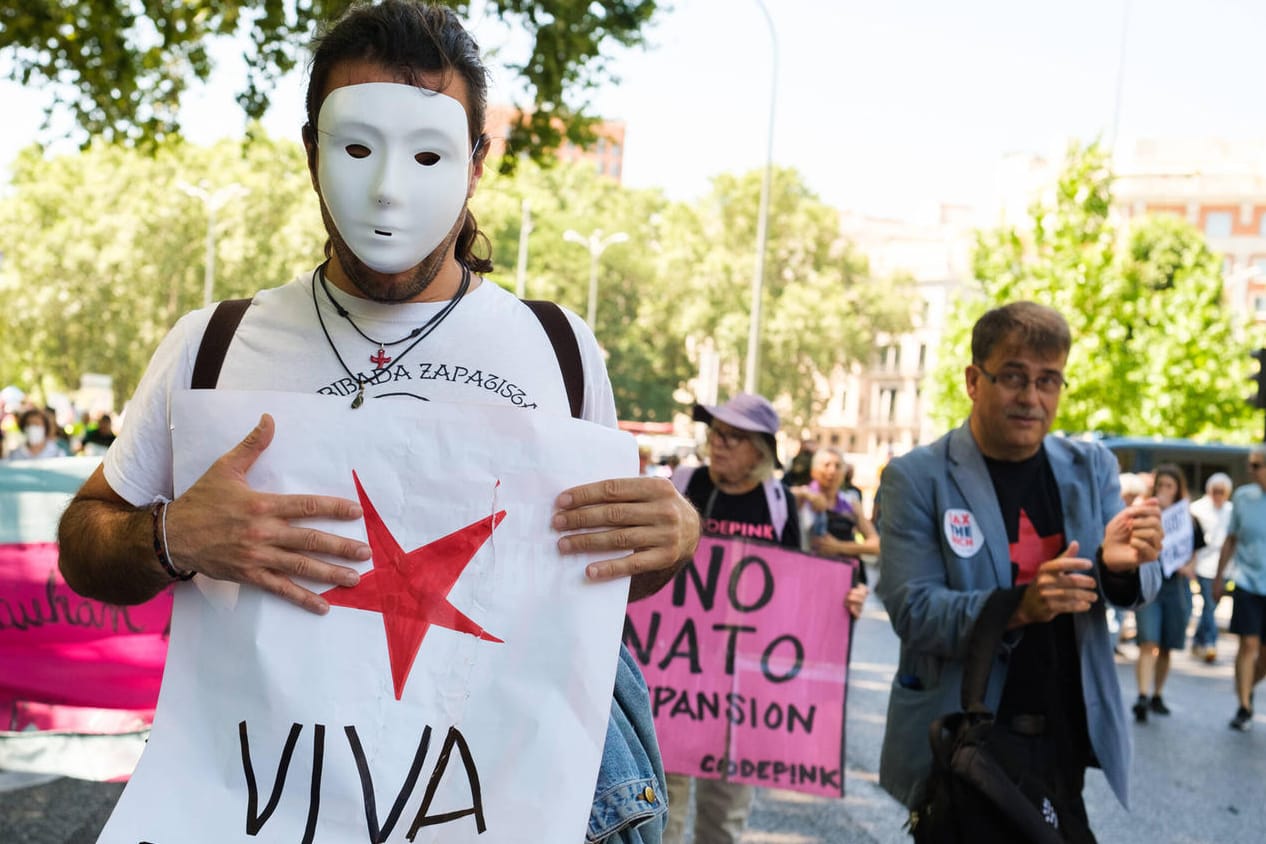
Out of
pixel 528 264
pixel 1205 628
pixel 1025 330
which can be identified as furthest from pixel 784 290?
pixel 1025 330

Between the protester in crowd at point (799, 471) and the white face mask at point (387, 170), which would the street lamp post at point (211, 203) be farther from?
the white face mask at point (387, 170)

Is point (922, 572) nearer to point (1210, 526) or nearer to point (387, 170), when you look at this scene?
point (387, 170)

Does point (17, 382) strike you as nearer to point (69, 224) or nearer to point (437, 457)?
point (69, 224)

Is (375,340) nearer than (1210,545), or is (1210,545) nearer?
(375,340)

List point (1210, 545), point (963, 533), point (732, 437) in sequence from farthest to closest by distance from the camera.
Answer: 1. point (1210, 545)
2. point (732, 437)
3. point (963, 533)

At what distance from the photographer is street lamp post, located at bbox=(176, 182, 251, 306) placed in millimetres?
42656

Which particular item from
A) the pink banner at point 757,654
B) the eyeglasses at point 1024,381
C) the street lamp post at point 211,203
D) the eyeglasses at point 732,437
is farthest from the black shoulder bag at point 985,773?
the street lamp post at point 211,203

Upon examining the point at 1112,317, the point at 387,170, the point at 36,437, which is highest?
the point at 1112,317

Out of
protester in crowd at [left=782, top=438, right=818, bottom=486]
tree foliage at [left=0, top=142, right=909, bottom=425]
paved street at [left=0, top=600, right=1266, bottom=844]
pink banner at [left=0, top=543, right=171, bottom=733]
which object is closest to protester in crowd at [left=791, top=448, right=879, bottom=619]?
paved street at [left=0, top=600, right=1266, bottom=844]

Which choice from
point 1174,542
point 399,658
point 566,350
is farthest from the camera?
point 1174,542

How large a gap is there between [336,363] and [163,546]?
351 mm

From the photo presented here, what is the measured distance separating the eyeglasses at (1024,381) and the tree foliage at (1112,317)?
836 inches

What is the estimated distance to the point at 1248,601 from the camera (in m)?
10.2

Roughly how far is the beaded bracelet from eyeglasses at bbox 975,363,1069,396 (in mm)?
2346
